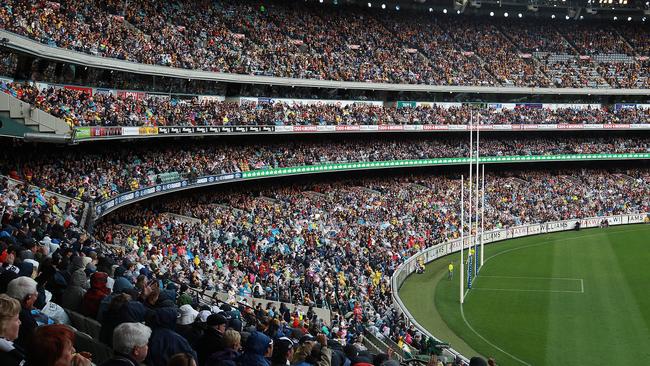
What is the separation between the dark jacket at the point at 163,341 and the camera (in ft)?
21.1

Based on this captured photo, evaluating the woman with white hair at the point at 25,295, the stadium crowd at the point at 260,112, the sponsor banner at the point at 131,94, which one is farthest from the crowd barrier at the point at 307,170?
the woman with white hair at the point at 25,295

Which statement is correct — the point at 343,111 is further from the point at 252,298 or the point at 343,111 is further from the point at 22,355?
the point at 22,355

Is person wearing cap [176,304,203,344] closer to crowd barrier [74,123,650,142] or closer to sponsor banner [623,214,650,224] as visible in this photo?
crowd barrier [74,123,650,142]

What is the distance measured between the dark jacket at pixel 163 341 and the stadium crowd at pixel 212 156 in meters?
19.7

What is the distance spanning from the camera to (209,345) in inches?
289

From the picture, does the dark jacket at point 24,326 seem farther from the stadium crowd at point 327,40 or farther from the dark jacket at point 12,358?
the stadium crowd at point 327,40

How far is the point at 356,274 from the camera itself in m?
30.4

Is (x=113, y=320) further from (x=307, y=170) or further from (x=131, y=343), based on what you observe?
(x=307, y=170)

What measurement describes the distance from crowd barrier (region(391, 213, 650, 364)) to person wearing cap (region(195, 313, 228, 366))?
2034 centimetres

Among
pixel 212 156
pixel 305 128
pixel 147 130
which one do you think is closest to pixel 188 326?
pixel 147 130

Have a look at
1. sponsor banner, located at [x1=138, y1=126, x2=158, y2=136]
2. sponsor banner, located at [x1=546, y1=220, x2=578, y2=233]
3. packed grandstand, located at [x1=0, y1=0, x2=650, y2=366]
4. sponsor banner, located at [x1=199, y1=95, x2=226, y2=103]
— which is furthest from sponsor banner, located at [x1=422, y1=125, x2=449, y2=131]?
sponsor banner, located at [x1=138, y1=126, x2=158, y2=136]

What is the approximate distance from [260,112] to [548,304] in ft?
67.3

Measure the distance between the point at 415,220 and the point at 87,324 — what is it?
36.0 m

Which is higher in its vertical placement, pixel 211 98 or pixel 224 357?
pixel 211 98
